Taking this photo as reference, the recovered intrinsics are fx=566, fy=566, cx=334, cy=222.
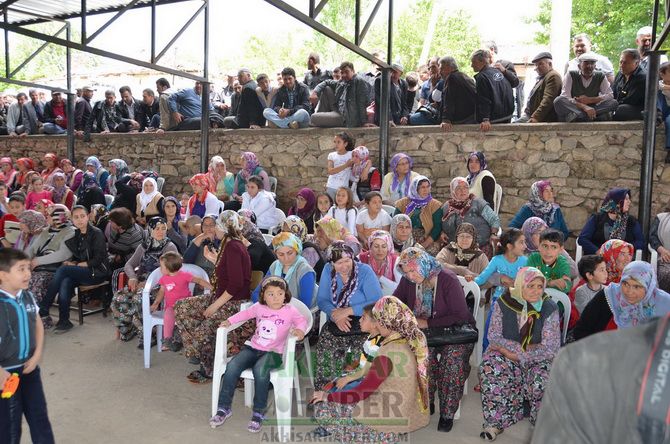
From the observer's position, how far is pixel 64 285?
4.84m

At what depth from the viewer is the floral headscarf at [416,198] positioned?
528 cm

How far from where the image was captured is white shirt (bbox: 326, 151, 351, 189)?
249 inches

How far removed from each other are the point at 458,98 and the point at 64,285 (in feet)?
14.3

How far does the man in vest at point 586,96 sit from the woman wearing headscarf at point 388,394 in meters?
3.76

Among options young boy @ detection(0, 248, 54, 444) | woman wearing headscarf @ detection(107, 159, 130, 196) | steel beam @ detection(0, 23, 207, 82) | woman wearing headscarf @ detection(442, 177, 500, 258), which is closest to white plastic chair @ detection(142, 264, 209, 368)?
young boy @ detection(0, 248, 54, 444)

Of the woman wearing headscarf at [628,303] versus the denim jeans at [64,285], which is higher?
the woman wearing headscarf at [628,303]

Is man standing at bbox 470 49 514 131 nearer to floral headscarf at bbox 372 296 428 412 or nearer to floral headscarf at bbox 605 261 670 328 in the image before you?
floral headscarf at bbox 605 261 670 328

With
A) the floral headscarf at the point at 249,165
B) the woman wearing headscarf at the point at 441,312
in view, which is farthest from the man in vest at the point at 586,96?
the floral headscarf at the point at 249,165

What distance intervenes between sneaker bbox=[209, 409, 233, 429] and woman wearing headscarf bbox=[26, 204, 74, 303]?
8.75 ft

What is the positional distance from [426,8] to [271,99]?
1742cm

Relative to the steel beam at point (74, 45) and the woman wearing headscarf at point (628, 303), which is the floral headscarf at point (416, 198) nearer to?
the woman wearing headscarf at point (628, 303)

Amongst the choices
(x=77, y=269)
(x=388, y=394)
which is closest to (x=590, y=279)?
(x=388, y=394)

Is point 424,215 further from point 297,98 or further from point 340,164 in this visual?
point 297,98

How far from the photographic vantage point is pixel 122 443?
9.59ft
